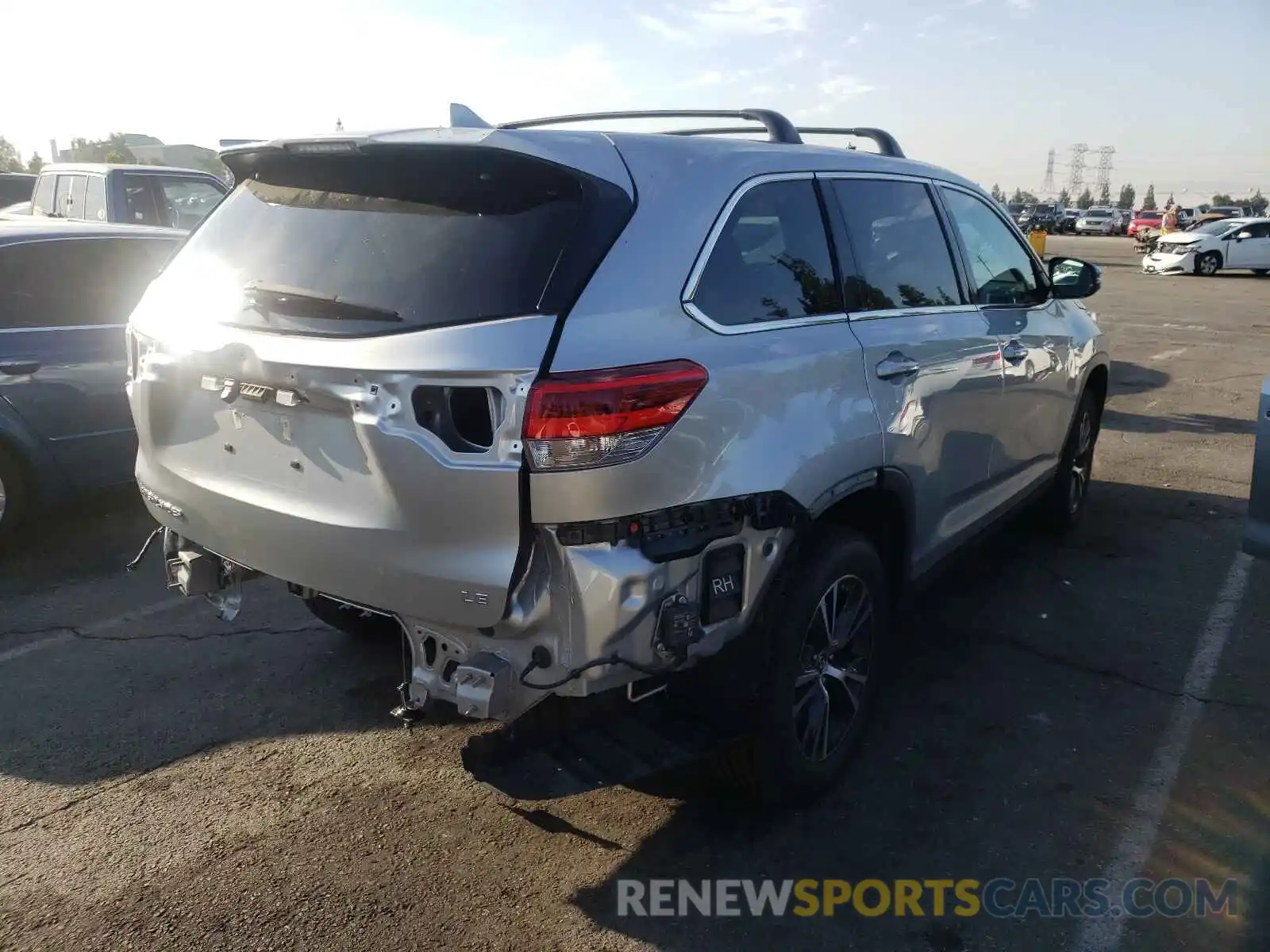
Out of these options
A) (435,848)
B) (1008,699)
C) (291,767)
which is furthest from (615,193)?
(1008,699)

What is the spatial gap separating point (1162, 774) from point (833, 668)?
124 cm

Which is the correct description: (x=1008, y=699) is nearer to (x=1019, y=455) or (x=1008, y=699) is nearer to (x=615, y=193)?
(x=1019, y=455)

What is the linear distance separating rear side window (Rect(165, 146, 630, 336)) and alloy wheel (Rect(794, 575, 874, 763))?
1.30 meters

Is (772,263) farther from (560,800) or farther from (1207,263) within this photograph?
(1207,263)

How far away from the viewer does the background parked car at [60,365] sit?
543cm

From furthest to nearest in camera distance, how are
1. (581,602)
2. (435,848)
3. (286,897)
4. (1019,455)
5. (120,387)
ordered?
(120,387)
(1019,455)
(435,848)
(286,897)
(581,602)

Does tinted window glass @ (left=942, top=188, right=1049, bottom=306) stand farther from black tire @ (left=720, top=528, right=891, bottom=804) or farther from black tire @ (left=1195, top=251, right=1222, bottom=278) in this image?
black tire @ (left=1195, top=251, right=1222, bottom=278)

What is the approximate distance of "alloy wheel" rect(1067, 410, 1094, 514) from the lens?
5.82 m

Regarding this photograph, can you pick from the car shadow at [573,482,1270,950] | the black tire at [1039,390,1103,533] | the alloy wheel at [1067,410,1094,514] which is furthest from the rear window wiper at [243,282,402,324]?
the alloy wheel at [1067,410,1094,514]

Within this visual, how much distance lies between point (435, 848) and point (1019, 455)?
313cm

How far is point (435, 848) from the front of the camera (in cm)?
315

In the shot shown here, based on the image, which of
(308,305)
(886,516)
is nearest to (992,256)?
(886,516)

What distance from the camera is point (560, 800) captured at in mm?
3469

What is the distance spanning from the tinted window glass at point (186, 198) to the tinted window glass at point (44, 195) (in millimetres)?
1454
